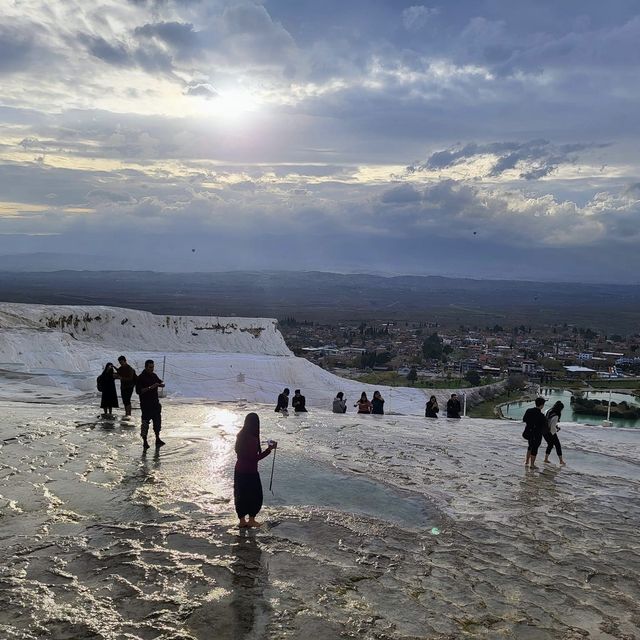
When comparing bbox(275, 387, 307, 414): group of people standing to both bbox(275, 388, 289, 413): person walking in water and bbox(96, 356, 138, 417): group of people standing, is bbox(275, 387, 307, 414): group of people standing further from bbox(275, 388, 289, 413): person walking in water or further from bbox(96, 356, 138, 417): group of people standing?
bbox(96, 356, 138, 417): group of people standing

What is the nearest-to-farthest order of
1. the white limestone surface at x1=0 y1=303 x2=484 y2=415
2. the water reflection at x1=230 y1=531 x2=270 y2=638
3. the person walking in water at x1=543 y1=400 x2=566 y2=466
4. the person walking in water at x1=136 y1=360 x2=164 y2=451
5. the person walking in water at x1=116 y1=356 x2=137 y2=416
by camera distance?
the water reflection at x1=230 y1=531 x2=270 y2=638
the person walking in water at x1=136 y1=360 x2=164 y2=451
the person walking in water at x1=543 y1=400 x2=566 y2=466
the person walking in water at x1=116 y1=356 x2=137 y2=416
the white limestone surface at x1=0 y1=303 x2=484 y2=415

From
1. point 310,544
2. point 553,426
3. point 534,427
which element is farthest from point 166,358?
point 310,544

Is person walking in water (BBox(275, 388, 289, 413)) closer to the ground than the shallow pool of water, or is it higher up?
higher up

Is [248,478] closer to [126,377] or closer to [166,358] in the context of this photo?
[126,377]

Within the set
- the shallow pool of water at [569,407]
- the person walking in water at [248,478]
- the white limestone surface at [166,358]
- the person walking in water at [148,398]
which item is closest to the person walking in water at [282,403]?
the white limestone surface at [166,358]

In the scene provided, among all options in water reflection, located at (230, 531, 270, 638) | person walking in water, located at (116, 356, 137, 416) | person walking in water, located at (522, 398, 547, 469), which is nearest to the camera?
water reflection, located at (230, 531, 270, 638)

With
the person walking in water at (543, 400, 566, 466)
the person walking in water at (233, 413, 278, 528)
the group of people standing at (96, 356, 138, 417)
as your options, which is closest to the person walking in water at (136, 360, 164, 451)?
the group of people standing at (96, 356, 138, 417)

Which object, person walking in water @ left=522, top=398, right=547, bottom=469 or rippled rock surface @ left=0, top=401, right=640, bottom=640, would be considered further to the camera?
person walking in water @ left=522, top=398, right=547, bottom=469
